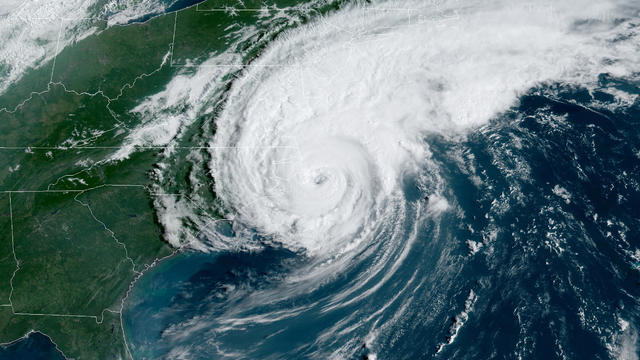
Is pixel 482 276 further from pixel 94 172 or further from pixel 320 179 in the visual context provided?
pixel 94 172

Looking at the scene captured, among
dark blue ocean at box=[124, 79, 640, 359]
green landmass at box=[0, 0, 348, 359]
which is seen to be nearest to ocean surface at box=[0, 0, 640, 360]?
dark blue ocean at box=[124, 79, 640, 359]

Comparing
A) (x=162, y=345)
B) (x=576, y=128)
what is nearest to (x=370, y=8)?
(x=576, y=128)

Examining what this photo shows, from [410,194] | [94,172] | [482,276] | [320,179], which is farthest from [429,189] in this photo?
[94,172]

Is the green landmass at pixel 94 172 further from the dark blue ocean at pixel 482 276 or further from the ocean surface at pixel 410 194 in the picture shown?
the dark blue ocean at pixel 482 276

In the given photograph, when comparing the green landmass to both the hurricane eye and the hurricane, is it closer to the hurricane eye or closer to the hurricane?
the hurricane

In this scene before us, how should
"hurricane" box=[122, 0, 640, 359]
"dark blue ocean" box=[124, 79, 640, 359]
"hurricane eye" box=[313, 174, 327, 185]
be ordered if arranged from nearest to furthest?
"dark blue ocean" box=[124, 79, 640, 359]
"hurricane" box=[122, 0, 640, 359]
"hurricane eye" box=[313, 174, 327, 185]

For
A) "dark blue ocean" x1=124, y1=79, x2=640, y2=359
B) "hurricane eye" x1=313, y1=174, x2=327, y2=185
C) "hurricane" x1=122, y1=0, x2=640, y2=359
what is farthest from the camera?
"hurricane eye" x1=313, y1=174, x2=327, y2=185

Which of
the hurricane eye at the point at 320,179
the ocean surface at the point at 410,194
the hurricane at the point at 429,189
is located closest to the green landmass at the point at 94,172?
the ocean surface at the point at 410,194
